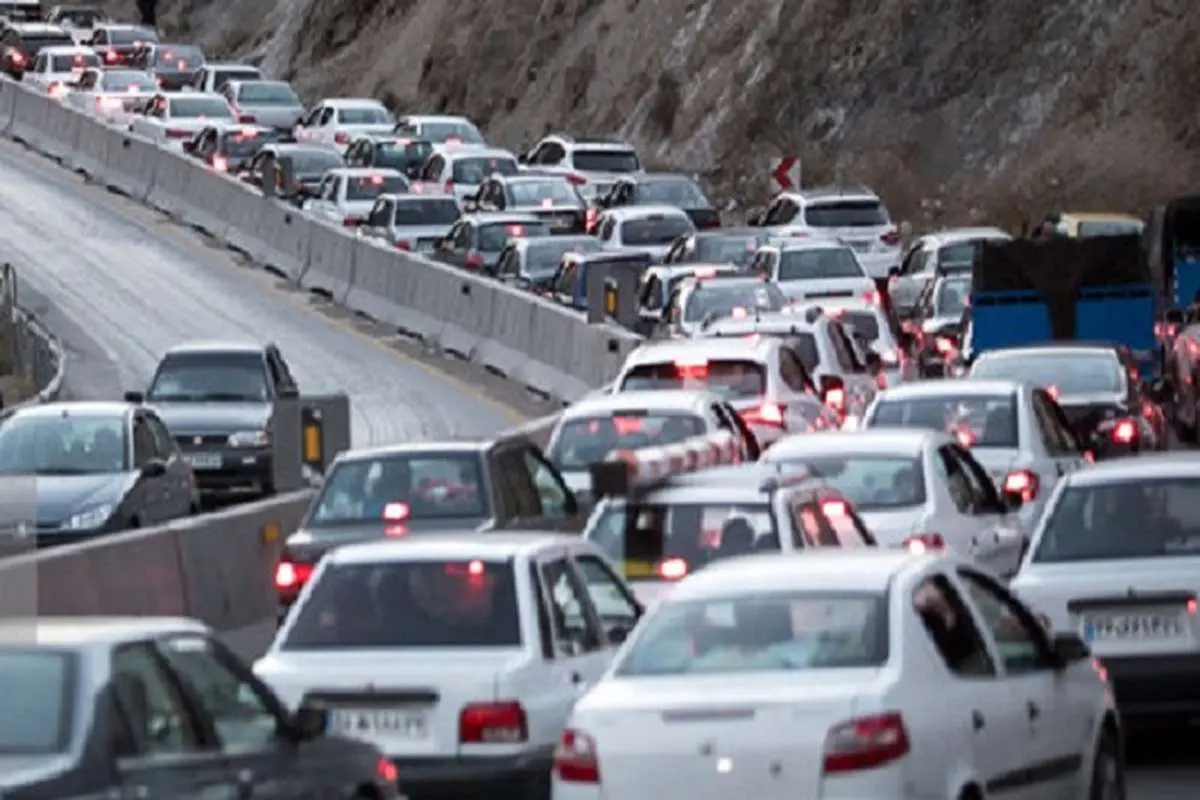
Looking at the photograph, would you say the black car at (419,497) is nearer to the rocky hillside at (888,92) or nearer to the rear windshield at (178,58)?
the rocky hillside at (888,92)

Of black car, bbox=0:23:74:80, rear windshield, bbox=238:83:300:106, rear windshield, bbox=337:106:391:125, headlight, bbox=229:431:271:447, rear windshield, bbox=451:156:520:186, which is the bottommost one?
headlight, bbox=229:431:271:447

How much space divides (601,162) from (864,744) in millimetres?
54635

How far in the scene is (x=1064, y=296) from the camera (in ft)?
126

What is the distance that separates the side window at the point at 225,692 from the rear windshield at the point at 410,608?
269cm

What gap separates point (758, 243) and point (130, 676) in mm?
39690

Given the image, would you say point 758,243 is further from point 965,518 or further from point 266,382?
point 965,518

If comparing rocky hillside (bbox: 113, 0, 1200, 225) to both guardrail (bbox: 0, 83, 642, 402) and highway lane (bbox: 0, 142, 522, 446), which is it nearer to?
guardrail (bbox: 0, 83, 642, 402)

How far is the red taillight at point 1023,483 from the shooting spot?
2472 centimetres

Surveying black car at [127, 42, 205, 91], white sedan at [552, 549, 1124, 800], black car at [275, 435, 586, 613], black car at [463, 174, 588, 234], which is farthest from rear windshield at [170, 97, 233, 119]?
Answer: white sedan at [552, 549, 1124, 800]

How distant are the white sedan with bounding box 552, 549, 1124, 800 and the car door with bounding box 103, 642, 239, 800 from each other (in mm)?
1595

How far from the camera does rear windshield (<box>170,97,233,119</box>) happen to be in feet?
246

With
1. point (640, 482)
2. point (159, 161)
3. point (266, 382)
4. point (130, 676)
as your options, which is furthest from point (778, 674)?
point (159, 161)

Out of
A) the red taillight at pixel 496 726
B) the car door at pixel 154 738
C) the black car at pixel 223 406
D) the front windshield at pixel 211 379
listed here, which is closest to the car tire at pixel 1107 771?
the red taillight at pixel 496 726

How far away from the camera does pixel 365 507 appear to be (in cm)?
2150
